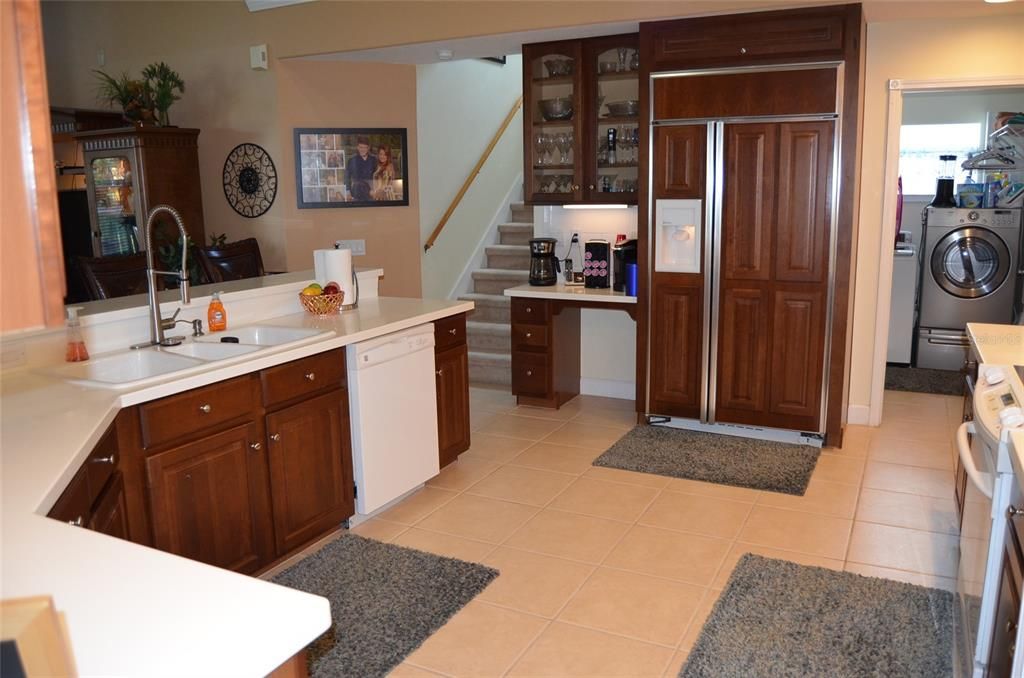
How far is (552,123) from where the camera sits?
17.5ft

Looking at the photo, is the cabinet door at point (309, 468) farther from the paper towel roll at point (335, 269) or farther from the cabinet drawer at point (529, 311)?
the cabinet drawer at point (529, 311)

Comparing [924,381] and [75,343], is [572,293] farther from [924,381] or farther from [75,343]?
[75,343]

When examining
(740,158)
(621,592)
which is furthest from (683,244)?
(621,592)

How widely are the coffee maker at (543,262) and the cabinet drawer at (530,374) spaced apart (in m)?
0.51

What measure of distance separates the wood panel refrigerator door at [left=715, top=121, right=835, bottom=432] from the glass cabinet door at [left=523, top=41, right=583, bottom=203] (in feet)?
3.65

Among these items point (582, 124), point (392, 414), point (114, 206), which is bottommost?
point (392, 414)

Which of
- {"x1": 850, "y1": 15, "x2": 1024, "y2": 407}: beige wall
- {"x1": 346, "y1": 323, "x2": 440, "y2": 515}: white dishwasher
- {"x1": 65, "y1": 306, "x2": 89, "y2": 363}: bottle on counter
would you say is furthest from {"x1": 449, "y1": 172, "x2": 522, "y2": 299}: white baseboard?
{"x1": 65, "y1": 306, "x2": 89, "y2": 363}: bottle on counter

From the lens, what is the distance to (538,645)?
2.76 m

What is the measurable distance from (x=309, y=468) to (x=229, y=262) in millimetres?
2485

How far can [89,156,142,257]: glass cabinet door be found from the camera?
6.18 m

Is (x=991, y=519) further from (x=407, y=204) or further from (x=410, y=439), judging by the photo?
(x=407, y=204)

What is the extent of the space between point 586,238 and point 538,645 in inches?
135

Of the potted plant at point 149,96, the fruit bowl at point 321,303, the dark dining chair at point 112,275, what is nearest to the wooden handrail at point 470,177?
the potted plant at point 149,96

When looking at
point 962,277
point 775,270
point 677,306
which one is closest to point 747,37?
point 775,270
